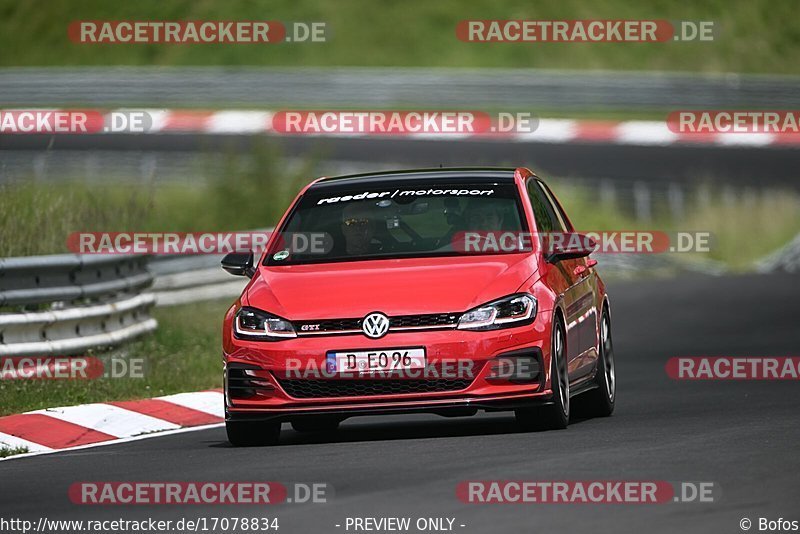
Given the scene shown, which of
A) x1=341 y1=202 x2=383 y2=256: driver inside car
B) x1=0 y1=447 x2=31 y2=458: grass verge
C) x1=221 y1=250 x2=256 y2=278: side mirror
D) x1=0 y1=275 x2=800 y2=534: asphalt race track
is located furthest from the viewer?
x1=221 y1=250 x2=256 y2=278: side mirror

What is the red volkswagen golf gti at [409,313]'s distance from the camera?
10.7 meters

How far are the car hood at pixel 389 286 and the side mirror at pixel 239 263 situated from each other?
0.35 m

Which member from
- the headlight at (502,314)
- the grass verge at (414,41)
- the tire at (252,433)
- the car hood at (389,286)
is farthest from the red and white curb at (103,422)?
the grass verge at (414,41)

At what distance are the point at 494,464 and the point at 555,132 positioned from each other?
26078mm

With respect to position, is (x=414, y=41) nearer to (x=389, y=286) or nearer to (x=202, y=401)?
(x=202, y=401)

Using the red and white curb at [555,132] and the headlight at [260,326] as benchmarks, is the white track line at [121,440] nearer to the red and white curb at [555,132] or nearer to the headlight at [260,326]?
the headlight at [260,326]

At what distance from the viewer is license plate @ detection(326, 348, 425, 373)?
35.0 feet

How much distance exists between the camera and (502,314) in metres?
10.8

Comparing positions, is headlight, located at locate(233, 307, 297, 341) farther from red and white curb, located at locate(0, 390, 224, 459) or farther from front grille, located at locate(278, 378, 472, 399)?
red and white curb, located at locate(0, 390, 224, 459)

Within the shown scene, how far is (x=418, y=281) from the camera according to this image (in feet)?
36.0

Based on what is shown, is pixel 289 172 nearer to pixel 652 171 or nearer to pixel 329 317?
pixel 652 171

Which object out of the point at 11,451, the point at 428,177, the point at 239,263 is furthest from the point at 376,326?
the point at 11,451

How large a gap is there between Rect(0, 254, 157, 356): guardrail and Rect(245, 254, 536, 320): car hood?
11.3 feet

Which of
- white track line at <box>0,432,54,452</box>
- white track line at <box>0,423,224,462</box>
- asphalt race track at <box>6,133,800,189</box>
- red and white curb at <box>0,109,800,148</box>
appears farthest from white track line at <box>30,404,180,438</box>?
red and white curb at <box>0,109,800,148</box>
